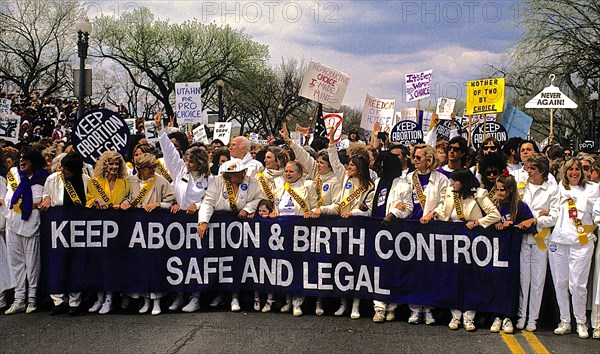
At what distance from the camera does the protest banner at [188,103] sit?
1480 centimetres

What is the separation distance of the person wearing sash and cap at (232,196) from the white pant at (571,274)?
10.8ft

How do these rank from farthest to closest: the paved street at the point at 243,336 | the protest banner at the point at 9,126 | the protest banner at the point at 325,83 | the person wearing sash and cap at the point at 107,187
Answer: the protest banner at the point at 9,126, the protest banner at the point at 325,83, the person wearing sash and cap at the point at 107,187, the paved street at the point at 243,336

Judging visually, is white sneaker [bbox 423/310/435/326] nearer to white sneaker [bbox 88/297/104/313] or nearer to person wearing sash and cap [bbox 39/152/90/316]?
white sneaker [bbox 88/297/104/313]

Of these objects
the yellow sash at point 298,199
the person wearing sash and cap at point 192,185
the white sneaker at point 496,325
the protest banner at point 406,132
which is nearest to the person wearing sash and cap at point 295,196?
the yellow sash at point 298,199

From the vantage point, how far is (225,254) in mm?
7605

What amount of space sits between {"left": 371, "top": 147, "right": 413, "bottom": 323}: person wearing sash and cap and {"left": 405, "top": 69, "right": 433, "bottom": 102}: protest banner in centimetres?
851

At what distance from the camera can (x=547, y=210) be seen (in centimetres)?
689

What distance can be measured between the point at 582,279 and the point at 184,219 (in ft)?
14.1

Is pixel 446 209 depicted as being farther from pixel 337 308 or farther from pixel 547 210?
pixel 337 308

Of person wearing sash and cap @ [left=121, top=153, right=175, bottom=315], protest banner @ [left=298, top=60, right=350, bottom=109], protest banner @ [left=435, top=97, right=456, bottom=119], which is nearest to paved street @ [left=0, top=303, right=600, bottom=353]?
person wearing sash and cap @ [left=121, top=153, right=175, bottom=315]

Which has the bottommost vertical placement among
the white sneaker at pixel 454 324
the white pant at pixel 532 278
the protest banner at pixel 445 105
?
the white sneaker at pixel 454 324

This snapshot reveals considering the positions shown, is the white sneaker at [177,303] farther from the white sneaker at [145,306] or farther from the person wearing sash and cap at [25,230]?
the person wearing sash and cap at [25,230]

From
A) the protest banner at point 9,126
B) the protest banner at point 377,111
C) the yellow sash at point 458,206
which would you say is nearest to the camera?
the yellow sash at point 458,206

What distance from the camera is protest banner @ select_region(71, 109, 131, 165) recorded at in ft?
27.7
